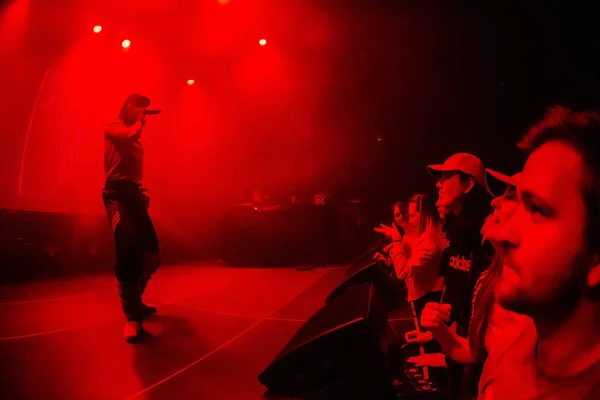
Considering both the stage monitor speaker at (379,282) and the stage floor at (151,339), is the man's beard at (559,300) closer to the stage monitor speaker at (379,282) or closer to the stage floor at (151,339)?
the stage floor at (151,339)

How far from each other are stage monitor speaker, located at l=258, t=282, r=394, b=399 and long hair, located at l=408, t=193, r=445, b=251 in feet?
4.07

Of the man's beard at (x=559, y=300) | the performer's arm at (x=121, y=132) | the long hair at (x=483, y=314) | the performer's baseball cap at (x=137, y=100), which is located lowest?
the long hair at (x=483, y=314)

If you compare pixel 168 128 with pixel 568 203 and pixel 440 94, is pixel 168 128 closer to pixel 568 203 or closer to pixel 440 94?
pixel 440 94

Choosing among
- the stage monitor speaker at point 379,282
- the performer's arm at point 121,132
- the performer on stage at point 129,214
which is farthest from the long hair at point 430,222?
the performer's arm at point 121,132

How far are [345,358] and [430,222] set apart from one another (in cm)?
165

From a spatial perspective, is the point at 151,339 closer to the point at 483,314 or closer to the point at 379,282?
the point at 379,282

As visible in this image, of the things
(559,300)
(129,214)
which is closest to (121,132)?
(129,214)

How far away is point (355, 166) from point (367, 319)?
9.00 metres

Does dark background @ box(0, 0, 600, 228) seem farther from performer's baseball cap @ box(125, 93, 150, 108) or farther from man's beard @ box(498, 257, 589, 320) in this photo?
man's beard @ box(498, 257, 589, 320)

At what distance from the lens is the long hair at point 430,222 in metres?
2.37

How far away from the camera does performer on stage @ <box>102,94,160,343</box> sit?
2.49 meters

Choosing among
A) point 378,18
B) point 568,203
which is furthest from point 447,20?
point 568,203

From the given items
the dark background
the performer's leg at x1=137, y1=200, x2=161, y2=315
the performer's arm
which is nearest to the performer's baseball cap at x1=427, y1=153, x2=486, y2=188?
the performer's leg at x1=137, y1=200, x2=161, y2=315

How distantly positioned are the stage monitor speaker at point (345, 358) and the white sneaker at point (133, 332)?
5.05 feet
